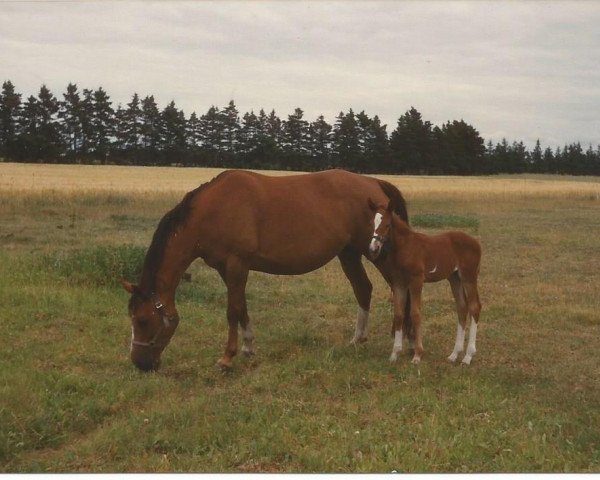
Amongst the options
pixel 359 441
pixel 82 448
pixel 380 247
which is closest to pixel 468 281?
pixel 380 247

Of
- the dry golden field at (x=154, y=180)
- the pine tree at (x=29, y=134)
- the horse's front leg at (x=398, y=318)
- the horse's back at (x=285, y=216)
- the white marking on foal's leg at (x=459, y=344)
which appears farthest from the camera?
the dry golden field at (x=154, y=180)

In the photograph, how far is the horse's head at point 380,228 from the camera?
599 centimetres

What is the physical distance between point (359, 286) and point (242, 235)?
1.86m

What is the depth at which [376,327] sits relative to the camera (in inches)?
325

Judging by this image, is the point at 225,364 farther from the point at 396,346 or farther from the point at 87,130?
the point at 87,130

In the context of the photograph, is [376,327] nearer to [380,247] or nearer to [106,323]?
[380,247]

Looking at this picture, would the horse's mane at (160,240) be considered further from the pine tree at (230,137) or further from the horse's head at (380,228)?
the horse's head at (380,228)

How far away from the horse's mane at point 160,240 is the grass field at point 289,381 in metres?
0.94

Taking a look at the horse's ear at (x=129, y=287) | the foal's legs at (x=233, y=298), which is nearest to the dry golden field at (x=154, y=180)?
the foal's legs at (x=233, y=298)

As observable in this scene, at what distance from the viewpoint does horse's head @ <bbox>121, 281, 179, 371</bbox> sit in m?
5.93

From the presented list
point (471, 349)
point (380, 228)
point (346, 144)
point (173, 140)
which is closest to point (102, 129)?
point (173, 140)

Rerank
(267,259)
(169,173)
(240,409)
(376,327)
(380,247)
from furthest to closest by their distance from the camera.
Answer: (169,173) → (376,327) → (267,259) → (380,247) → (240,409)

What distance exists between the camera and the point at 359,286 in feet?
24.2

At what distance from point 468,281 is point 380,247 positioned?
4.33 ft
